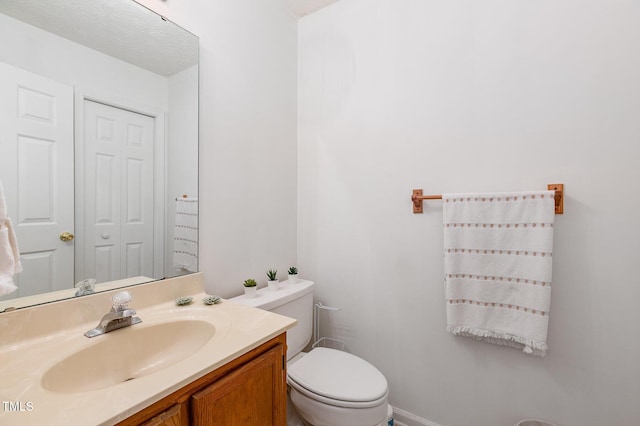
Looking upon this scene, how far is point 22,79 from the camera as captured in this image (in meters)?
0.81

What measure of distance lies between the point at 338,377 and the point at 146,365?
750 mm

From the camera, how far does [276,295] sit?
139cm

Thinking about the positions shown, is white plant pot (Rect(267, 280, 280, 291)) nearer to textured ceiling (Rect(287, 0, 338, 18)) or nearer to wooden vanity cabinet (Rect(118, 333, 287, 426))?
wooden vanity cabinet (Rect(118, 333, 287, 426))

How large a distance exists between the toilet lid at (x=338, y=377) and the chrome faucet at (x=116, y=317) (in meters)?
0.70

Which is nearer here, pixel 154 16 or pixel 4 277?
pixel 4 277

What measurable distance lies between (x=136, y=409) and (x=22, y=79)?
949 mm

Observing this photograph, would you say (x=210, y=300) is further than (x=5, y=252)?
Yes

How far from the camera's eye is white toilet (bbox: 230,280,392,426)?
42.7 inches

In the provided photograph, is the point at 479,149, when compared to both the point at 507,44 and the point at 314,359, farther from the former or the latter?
the point at 314,359

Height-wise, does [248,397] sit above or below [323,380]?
above

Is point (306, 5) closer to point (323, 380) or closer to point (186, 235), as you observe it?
point (186, 235)

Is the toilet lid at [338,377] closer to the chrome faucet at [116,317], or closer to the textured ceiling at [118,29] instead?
the chrome faucet at [116,317]

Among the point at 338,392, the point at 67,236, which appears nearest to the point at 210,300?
the point at 67,236

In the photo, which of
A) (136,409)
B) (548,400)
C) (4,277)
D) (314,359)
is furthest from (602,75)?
(4,277)
